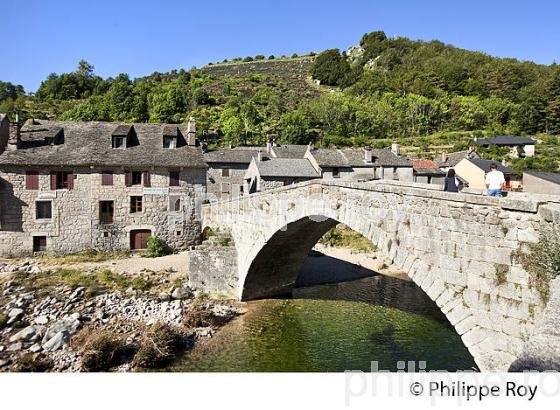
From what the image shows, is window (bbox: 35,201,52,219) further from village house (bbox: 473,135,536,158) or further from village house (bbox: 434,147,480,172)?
village house (bbox: 473,135,536,158)

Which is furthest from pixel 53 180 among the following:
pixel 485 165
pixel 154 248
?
pixel 485 165

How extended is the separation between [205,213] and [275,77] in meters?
78.7

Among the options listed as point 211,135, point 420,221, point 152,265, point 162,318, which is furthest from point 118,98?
point 420,221

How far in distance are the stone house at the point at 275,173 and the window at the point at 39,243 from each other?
44.0 ft

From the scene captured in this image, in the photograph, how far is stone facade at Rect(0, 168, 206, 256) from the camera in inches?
750

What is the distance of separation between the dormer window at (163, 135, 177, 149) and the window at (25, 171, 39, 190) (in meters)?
6.37

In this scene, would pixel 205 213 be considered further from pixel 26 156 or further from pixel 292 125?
pixel 292 125

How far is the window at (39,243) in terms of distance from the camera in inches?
760

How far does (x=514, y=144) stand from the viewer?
41.6m

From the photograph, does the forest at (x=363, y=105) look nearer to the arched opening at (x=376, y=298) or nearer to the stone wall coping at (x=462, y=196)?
the arched opening at (x=376, y=298)

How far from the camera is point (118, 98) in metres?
56.2

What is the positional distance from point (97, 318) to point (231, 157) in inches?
808

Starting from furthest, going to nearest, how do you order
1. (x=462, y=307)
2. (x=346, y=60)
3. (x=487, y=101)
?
1. (x=346, y=60)
2. (x=487, y=101)
3. (x=462, y=307)

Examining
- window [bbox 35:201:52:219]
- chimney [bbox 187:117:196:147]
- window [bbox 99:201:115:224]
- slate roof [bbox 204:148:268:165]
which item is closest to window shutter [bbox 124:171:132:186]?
window [bbox 99:201:115:224]
